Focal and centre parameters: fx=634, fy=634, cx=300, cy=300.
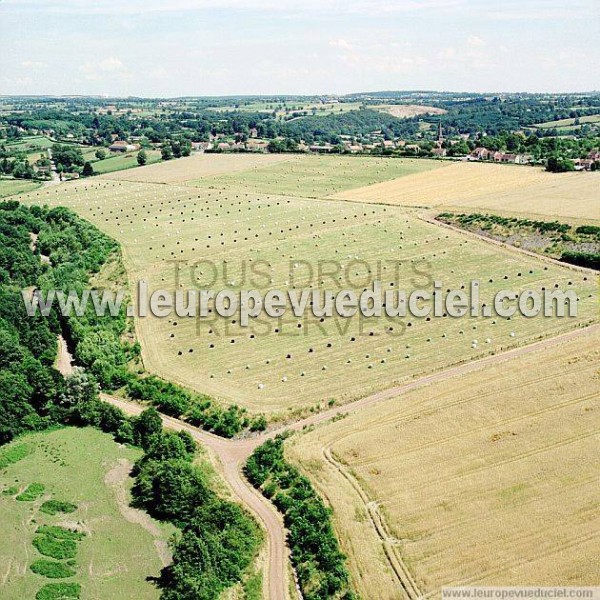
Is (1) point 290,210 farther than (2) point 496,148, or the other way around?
(2) point 496,148

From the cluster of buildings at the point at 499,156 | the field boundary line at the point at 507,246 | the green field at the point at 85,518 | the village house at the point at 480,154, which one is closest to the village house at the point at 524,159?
the cluster of buildings at the point at 499,156

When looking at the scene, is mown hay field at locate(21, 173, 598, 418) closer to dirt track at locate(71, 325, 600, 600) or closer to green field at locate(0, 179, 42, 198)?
dirt track at locate(71, 325, 600, 600)

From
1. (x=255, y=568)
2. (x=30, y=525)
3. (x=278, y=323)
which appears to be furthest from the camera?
(x=278, y=323)

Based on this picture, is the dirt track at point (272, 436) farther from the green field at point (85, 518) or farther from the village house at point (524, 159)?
the village house at point (524, 159)

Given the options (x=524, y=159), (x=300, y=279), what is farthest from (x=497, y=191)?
(x=300, y=279)

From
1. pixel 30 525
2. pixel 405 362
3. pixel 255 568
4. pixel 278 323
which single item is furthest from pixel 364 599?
pixel 278 323

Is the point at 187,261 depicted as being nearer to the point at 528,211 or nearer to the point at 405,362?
the point at 405,362

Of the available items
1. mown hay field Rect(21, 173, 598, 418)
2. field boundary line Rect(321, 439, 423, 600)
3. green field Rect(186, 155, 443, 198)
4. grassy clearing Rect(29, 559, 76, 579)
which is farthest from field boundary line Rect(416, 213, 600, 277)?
grassy clearing Rect(29, 559, 76, 579)
